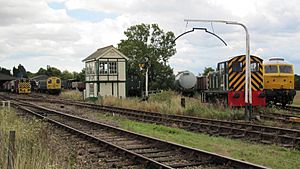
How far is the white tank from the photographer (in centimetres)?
3794

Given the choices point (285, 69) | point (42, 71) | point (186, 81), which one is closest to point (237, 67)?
point (285, 69)

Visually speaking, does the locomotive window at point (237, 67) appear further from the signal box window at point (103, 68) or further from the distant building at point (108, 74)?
the signal box window at point (103, 68)

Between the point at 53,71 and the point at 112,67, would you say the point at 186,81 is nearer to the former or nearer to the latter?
the point at 112,67

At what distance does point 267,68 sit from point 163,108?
6.84m

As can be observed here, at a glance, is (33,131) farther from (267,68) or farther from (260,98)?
(267,68)

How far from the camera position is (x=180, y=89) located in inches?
1510

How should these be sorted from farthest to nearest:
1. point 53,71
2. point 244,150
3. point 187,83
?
point 53,71, point 187,83, point 244,150

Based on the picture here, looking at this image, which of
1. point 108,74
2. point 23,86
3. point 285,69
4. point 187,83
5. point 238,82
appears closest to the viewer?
point 238,82

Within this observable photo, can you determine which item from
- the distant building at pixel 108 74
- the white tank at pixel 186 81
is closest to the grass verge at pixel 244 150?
the white tank at pixel 186 81

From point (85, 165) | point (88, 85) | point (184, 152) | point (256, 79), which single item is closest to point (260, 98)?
point (256, 79)

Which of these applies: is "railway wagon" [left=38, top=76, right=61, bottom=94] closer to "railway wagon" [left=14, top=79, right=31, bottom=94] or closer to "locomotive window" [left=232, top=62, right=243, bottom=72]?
"railway wagon" [left=14, top=79, right=31, bottom=94]

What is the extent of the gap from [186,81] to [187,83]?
8.4 inches

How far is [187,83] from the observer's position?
125 feet

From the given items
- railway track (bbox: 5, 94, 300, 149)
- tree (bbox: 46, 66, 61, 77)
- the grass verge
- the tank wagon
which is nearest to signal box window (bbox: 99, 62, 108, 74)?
the tank wagon
